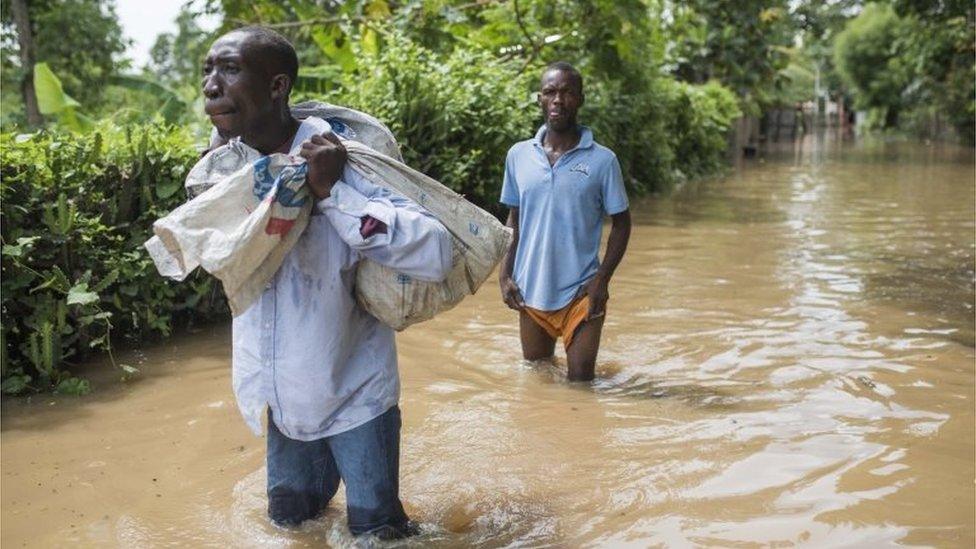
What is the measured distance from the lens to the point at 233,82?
103 inches

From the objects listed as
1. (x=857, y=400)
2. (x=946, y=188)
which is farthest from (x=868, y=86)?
(x=857, y=400)

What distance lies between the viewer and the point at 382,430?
2928mm

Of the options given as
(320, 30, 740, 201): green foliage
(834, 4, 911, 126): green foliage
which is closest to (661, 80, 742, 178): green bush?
(320, 30, 740, 201): green foliage

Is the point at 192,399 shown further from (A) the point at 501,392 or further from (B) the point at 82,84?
(B) the point at 82,84

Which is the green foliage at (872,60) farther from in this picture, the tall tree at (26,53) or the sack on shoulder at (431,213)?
the sack on shoulder at (431,213)

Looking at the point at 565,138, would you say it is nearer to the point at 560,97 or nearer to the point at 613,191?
the point at 560,97

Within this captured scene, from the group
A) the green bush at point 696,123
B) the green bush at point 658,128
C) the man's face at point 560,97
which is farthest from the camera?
the green bush at point 696,123

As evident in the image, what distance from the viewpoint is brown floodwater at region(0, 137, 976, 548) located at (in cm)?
371

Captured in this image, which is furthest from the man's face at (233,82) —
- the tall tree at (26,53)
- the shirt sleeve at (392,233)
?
the tall tree at (26,53)

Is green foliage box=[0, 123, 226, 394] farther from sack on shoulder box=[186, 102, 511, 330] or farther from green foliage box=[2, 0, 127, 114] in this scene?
green foliage box=[2, 0, 127, 114]

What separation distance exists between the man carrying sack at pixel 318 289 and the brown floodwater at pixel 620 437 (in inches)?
20.0

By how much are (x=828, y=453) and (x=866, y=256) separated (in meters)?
6.01

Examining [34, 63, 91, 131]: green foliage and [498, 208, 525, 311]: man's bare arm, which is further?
[34, 63, 91, 131]: green foliage

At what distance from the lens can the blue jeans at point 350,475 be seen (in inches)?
115
